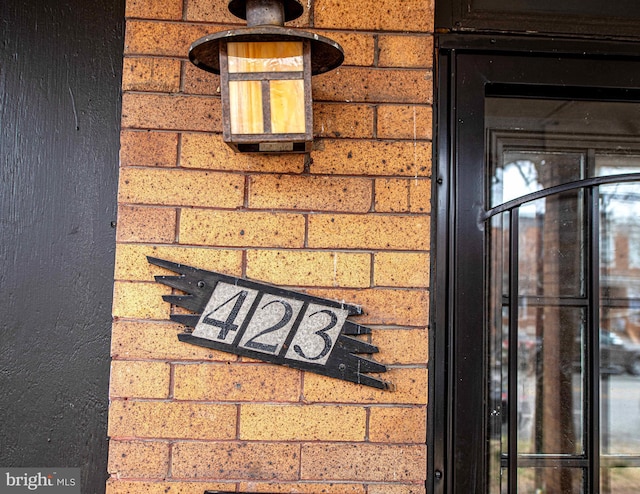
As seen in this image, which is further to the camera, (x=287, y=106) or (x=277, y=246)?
(x=277, y=246)

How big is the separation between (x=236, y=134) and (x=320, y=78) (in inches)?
17.0

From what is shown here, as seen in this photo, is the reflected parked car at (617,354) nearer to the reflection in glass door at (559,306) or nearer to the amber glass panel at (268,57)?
the reflection in glass door at (559,306)

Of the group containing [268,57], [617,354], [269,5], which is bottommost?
[617,354]

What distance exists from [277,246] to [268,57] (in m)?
0.53

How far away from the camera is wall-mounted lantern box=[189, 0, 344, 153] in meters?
1.42

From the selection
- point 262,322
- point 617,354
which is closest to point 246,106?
point 262,322

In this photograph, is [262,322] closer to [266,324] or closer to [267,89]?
[266,324]

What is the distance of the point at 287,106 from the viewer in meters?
1.42

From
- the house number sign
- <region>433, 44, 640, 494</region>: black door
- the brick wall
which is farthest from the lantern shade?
<region>433, 44, 640, 494</region>: black door

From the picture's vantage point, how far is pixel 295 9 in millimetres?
1503

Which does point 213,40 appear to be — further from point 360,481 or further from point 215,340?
point 360,481

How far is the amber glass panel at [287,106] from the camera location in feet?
4.65

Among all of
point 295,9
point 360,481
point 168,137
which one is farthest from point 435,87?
point 360,481

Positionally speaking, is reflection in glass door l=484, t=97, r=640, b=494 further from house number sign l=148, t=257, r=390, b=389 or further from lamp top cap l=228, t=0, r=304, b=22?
lamp top cap l=228, t=0, r=304, b=22
